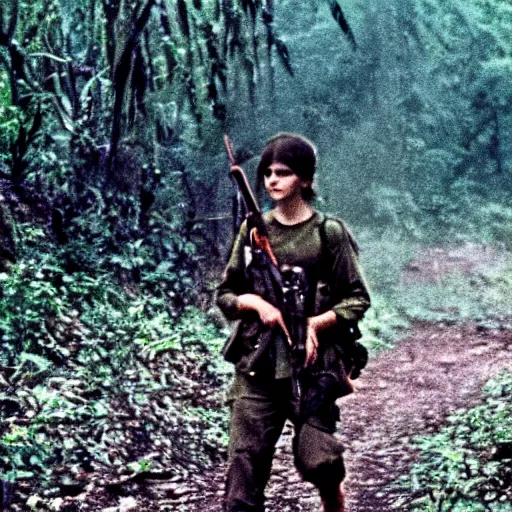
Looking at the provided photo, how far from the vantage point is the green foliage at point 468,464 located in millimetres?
4219

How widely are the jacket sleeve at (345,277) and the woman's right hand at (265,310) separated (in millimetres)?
232

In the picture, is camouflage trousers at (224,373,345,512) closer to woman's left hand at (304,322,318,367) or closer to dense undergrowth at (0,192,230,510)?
woman's left hand at (304,322,318,367)

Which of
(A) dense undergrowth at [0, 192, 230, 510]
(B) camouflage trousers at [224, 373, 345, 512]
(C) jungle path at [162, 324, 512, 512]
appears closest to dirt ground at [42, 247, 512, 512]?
(C) jungle path at [162, 324, 512, 512]

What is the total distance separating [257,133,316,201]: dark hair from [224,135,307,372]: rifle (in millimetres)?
156

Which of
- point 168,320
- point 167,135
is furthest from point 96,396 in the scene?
point 167,135

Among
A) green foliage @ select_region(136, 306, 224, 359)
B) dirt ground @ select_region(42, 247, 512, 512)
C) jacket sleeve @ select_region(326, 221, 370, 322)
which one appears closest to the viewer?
jacket sleeve @ select_region(326, 221, 370, 322)

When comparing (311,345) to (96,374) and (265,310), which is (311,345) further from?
(96,374)

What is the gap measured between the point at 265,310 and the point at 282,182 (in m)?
0.55

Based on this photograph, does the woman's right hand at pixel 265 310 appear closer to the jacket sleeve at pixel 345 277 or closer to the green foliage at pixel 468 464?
the jacket sleeve at pixel 345 277

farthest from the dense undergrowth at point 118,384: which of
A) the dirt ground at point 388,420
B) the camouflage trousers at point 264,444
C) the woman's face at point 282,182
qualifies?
the woman's face at point 282,182

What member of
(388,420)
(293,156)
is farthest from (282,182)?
(388,420)

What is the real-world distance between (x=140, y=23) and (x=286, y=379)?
4.74 meters

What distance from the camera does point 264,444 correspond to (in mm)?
3076

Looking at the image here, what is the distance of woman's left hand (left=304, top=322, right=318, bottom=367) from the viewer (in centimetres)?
309
